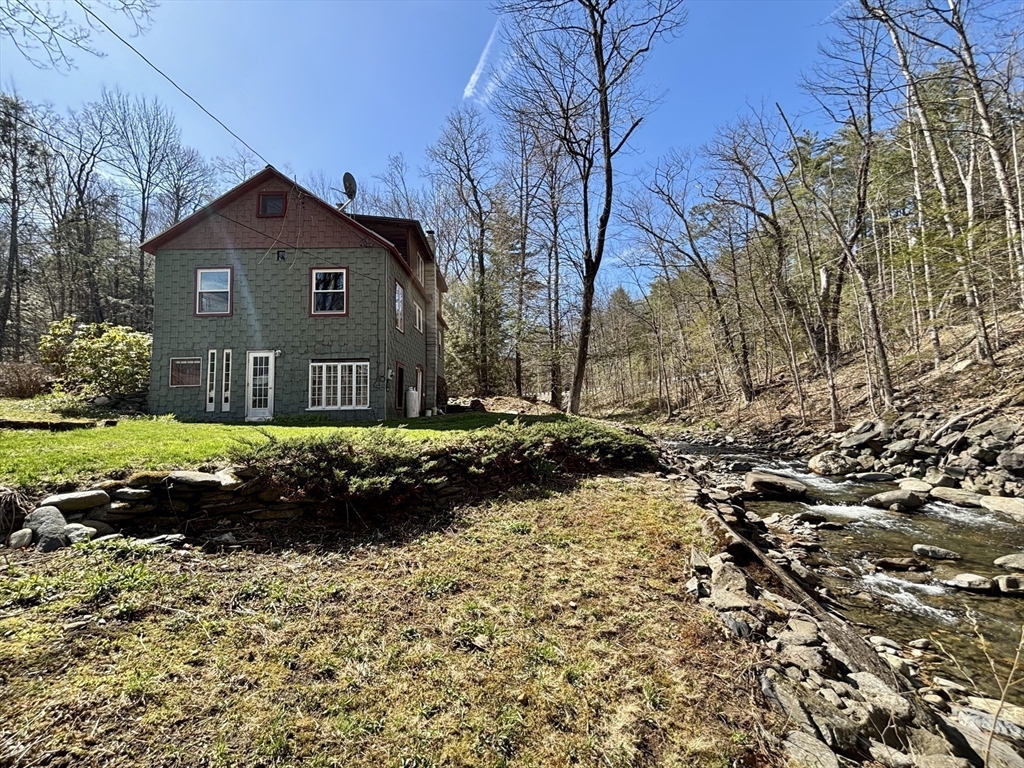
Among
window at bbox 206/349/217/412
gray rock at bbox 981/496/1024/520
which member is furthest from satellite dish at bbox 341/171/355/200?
gray rock at bbox 981/496/1024/520

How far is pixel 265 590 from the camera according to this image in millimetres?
3271

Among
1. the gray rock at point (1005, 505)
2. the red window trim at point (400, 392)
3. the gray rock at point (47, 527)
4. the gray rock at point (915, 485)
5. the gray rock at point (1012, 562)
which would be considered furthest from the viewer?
the red window trim at point (400, 392)

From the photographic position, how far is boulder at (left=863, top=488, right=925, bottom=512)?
714 cm

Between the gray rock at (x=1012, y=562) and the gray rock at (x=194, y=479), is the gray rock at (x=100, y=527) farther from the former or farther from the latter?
the gray rock at (x=1012, y=562)

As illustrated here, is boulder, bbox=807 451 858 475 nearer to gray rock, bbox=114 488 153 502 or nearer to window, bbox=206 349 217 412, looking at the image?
gray rock, bbox=114 488 153 502

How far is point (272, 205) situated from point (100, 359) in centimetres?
672

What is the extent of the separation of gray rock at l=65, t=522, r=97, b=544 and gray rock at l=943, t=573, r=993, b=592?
800cm

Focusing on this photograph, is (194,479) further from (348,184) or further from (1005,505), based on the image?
(348,184)

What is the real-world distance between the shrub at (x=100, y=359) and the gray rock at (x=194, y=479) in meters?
12.1

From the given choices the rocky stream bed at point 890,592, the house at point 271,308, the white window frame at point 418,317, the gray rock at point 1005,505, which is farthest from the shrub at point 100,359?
the gray rock at point 1005,505

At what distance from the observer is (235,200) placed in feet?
42.0

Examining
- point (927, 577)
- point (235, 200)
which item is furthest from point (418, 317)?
point (927, 577)

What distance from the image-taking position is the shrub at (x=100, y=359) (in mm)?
13023

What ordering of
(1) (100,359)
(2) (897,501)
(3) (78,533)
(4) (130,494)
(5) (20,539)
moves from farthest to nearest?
1. (1) (100,359)
2. (2) (897,501)
3. (4) (130,494)
4. (3) (78,533)
5. (5) (20,539)
